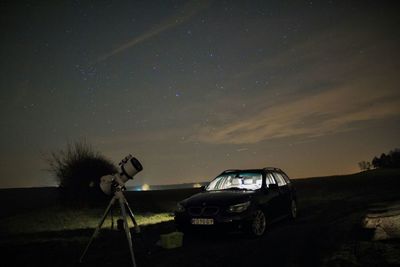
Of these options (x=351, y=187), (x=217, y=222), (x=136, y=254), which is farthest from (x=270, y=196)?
(x=351, y=187)

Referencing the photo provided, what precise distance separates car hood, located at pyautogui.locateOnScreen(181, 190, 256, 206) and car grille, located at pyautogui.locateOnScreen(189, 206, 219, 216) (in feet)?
0.36

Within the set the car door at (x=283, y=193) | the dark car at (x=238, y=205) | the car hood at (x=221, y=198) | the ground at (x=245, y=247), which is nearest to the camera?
the ground at (x=245, y=247)

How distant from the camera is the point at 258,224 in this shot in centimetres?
965

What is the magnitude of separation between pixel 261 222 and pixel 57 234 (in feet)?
21.5

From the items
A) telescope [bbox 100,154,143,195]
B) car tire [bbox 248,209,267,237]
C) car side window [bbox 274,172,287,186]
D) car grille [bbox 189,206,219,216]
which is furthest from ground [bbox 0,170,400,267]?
car side window [bbox 274,172,287,186]

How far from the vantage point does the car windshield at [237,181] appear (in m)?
11.3

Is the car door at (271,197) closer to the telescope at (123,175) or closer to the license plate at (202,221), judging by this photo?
the license plate at (202,221)

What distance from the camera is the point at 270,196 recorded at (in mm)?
10773

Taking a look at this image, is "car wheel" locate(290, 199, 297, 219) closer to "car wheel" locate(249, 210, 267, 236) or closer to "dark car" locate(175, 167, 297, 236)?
"dark car" locate(175, 167, 297, 236)

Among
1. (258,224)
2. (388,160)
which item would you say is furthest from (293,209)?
(388,160)

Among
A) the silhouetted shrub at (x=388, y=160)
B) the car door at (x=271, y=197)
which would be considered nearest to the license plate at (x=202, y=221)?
the car door at (x=271, y=197)

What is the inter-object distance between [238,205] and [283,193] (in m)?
2.96

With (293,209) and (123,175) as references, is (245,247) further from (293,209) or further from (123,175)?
(293,209)

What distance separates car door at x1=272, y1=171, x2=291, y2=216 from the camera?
11.5 m
